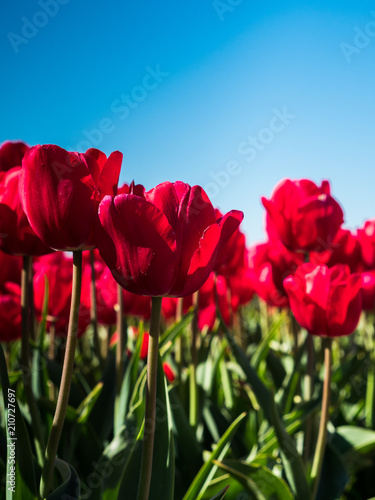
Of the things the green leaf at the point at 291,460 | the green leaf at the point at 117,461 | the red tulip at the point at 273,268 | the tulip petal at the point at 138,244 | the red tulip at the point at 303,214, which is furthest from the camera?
the red tulip at the point at 273,268

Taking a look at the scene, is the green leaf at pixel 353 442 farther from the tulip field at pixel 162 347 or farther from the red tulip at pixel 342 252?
the red tulip at pixel 342 252

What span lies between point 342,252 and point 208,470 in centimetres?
69

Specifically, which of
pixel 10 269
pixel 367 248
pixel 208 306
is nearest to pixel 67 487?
pixel 10 269

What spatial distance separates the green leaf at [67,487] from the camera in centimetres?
56

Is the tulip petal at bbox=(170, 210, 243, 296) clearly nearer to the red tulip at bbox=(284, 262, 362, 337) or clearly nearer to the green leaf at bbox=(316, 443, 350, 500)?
the red tulip at bbox=(284, 262, 362, 337)

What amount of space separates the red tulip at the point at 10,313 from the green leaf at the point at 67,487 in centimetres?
63

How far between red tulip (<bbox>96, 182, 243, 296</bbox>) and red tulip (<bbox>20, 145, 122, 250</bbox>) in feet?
0.11

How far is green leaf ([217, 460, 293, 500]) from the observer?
846 millimetres

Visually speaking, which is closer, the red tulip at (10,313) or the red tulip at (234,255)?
the red tulip at (10,313)

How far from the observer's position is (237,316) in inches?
82.4

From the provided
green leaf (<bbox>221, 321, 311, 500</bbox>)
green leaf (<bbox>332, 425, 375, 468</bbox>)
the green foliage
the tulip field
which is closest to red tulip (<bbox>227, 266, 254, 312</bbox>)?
the tulip field

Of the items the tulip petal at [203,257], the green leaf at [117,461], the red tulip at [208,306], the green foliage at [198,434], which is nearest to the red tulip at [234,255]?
the red tulip at [208,306]

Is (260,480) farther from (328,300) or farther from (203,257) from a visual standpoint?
(203,257)

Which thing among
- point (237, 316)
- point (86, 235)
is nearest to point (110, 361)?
point (86, 235)
